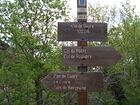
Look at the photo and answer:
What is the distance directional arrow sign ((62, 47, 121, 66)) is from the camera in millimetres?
8977

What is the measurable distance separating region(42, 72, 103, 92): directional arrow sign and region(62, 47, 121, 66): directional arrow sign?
0.69 feet

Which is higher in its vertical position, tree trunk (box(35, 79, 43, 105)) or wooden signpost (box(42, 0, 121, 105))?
wooden signpost (box(42, 0, 121, 105))

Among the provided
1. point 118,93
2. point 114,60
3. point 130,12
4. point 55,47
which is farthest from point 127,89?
point 114,60

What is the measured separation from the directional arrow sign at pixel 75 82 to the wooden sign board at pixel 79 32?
2.25 feet

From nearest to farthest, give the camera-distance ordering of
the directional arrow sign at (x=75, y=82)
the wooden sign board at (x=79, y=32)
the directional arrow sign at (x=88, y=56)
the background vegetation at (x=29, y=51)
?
the directional arrow sign at (x=75, y=82)
the directional arrow sign at (x=88, y=56)
the wooden sign board at (x=79, y=32)
the background vegetation at (x=29, y=51)

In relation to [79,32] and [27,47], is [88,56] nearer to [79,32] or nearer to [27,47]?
[79,32]

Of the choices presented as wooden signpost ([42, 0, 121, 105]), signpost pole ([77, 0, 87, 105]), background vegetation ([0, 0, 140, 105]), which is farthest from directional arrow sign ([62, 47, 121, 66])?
background vegetation ([0, 0, 140, 105])

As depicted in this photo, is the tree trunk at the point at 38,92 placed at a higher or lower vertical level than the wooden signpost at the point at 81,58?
lower

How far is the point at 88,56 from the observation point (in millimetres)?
9016

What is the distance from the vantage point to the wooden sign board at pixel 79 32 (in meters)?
9.09

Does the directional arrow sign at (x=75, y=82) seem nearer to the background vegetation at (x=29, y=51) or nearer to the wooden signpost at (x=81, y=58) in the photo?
the wooden signpost at (x=81, y=58)

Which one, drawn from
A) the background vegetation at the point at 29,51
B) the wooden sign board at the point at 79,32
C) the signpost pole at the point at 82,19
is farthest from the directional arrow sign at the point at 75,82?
the background vegetation at the point at 29,51

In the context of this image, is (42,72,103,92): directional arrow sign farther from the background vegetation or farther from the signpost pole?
the background vegetation

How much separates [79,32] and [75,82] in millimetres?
978
